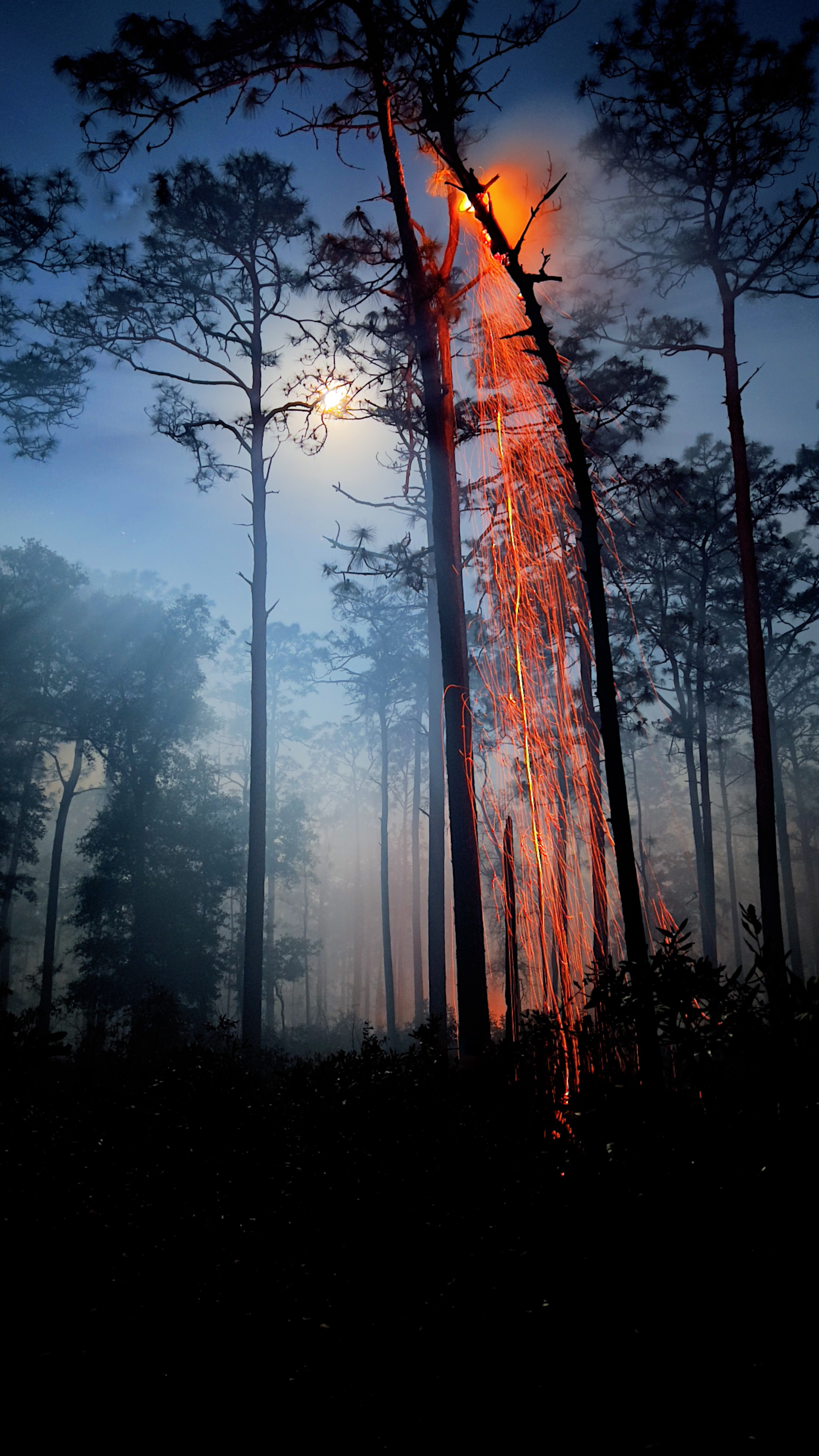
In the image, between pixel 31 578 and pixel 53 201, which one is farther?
pixel 31 578

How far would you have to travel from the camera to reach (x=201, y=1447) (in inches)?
76.0

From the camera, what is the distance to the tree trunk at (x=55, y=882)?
655 inches

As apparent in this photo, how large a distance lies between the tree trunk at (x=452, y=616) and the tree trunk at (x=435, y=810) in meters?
3.17

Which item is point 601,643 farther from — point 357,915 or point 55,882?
point 357,915

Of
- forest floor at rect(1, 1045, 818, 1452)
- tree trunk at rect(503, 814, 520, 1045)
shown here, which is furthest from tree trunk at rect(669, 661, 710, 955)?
forest floor at rect(1, 1045, 818, 1452)

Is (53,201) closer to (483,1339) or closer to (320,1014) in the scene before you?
(483,1339)

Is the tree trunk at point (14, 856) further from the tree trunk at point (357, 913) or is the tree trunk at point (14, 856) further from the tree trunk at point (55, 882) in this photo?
the tree trunk at point (357, 913)

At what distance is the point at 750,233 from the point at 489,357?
7.24 meters

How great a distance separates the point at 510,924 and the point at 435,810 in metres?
6.57

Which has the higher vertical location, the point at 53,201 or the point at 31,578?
the point at 53,201

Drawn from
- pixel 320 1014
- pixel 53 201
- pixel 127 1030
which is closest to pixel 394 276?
pixel 53 201


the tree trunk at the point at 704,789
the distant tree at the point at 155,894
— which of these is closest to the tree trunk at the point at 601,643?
the tree trunk at the point at 704,789

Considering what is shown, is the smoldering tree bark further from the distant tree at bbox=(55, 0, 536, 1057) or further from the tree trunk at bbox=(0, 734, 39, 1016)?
the tree trunk at bbox=(0, 734, 39, 1016)

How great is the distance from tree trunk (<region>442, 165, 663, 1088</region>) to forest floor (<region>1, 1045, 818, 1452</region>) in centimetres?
67
